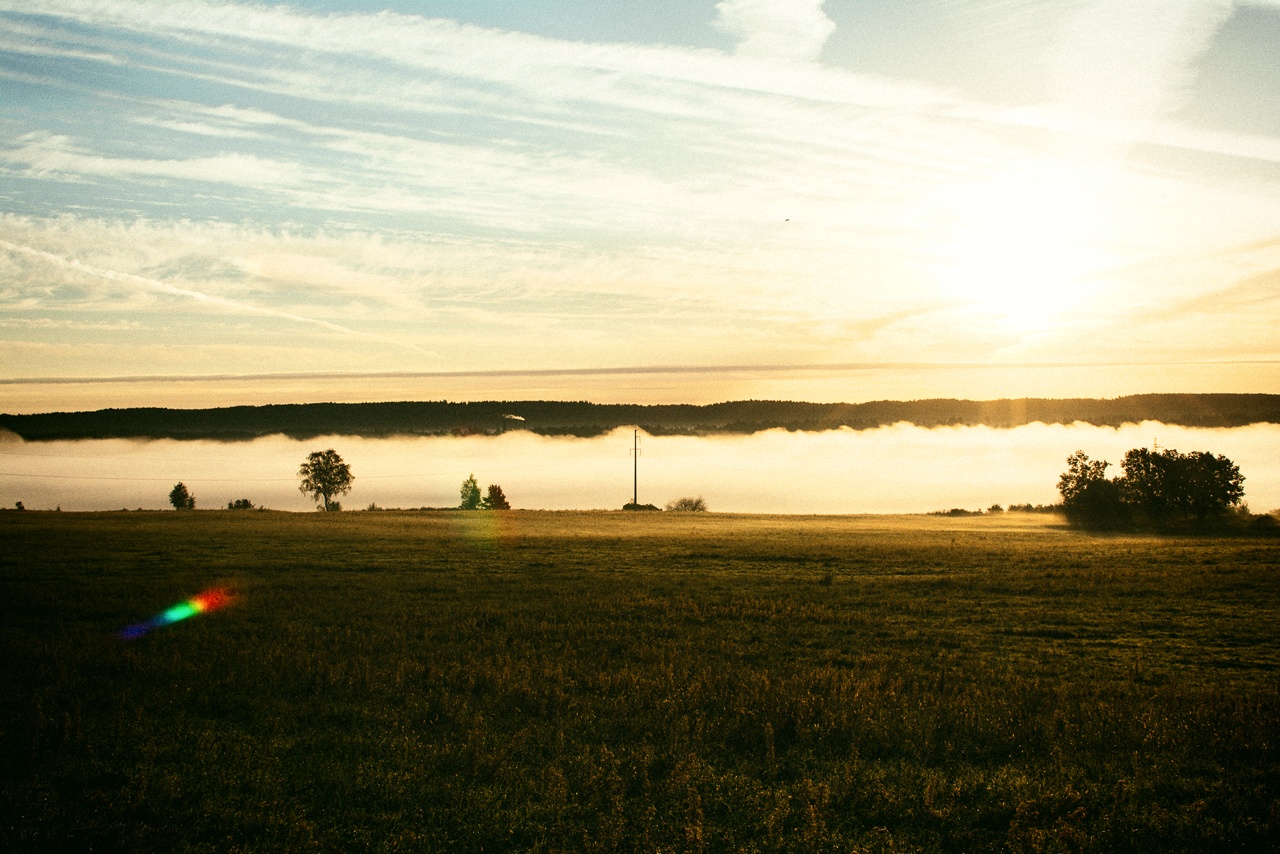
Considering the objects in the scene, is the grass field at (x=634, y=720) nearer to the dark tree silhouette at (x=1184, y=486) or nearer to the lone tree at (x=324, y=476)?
the dark tree silhouette at (x=1184, y=486)

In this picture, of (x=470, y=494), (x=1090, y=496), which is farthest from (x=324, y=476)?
(x=1090, y=496)

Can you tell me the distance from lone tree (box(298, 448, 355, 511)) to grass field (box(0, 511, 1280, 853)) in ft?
359

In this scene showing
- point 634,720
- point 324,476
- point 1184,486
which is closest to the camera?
point 634,720

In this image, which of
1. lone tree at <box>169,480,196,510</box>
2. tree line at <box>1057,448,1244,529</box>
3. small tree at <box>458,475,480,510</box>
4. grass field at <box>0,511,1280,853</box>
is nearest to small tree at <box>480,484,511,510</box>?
small tree at <box>458,475,480,510</box>

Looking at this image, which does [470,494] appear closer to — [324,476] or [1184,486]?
[324,476]

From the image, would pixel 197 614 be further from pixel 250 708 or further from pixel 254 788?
pixel 254 788

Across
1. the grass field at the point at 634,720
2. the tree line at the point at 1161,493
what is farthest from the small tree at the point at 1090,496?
the grass field at the point at 634,720

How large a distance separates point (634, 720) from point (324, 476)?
435 ft

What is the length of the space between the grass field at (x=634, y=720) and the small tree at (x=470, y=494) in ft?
378

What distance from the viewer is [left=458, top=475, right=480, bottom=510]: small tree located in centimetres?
14200

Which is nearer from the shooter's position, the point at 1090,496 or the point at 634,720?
the point at 634,720

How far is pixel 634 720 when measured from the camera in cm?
1207

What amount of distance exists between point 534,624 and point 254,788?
10.8m

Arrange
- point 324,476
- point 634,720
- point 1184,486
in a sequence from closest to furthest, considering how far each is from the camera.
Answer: point 634,720 → point 1184,486 → point 324,476
